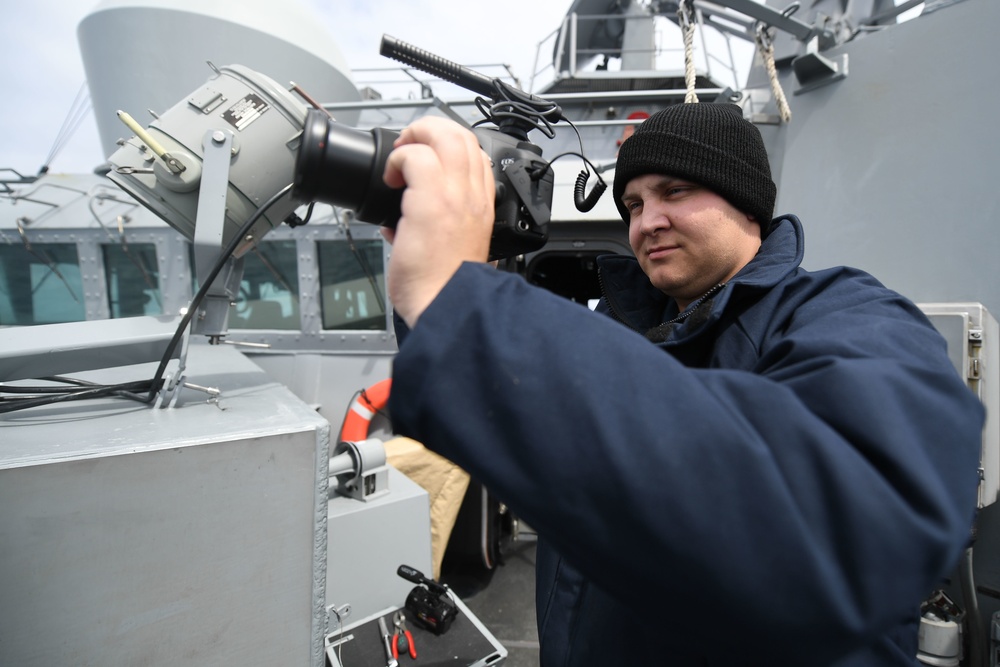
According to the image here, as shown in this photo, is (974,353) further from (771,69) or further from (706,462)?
(706,462)

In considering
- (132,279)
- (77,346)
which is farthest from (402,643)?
(132,279)

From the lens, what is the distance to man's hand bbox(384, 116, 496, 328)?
0.49 meters

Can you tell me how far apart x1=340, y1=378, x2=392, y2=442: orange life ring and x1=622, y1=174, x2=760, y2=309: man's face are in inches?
128

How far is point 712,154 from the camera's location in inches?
32.9

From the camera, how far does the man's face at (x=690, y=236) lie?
838mm

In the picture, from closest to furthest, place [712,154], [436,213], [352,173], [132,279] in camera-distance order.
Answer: [436,213] → [352,173] → [712,154] → [132,279]

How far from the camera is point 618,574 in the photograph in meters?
0.42

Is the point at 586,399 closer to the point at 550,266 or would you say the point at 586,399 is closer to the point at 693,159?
the point at 693,159

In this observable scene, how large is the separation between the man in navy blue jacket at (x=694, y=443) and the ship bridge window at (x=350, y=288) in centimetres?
385

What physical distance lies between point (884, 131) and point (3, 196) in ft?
23.2

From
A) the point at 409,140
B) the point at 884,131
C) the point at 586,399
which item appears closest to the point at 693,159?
the point at 409,140

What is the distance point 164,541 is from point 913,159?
10.9 ft

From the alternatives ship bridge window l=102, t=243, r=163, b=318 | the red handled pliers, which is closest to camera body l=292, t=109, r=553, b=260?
the red handled pliers

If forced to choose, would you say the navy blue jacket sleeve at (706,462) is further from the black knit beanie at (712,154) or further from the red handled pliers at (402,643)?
the red handled pliers at (402,643)
